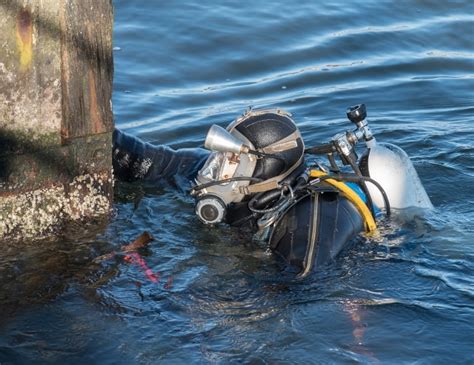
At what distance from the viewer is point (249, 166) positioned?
5062 millimetres

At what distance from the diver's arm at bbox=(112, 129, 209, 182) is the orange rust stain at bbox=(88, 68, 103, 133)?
0.90m

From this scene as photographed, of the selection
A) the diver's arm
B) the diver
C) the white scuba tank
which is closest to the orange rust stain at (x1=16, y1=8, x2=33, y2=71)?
the diver

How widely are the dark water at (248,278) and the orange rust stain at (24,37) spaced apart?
Answer: 1.08 meters

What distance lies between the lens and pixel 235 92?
920 cm

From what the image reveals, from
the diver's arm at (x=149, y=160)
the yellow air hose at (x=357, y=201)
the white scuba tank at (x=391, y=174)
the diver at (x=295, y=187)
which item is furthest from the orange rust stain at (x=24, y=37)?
the white scuba tank at (x=391, y=174)

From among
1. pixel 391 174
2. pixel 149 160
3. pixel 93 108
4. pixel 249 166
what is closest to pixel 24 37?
pixel 93 108

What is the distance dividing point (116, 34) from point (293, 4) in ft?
8.08

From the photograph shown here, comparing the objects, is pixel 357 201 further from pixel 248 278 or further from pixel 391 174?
pixel 248 278

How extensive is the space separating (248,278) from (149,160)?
1.70 metres

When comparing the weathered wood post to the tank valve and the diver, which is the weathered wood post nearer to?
the diver

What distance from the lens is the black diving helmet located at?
199 inches

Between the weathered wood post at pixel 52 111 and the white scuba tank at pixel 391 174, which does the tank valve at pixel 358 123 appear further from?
the weathered wood post at pixel 52 111

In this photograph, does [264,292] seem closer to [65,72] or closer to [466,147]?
[65,72]

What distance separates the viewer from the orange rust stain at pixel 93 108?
5227 mm
